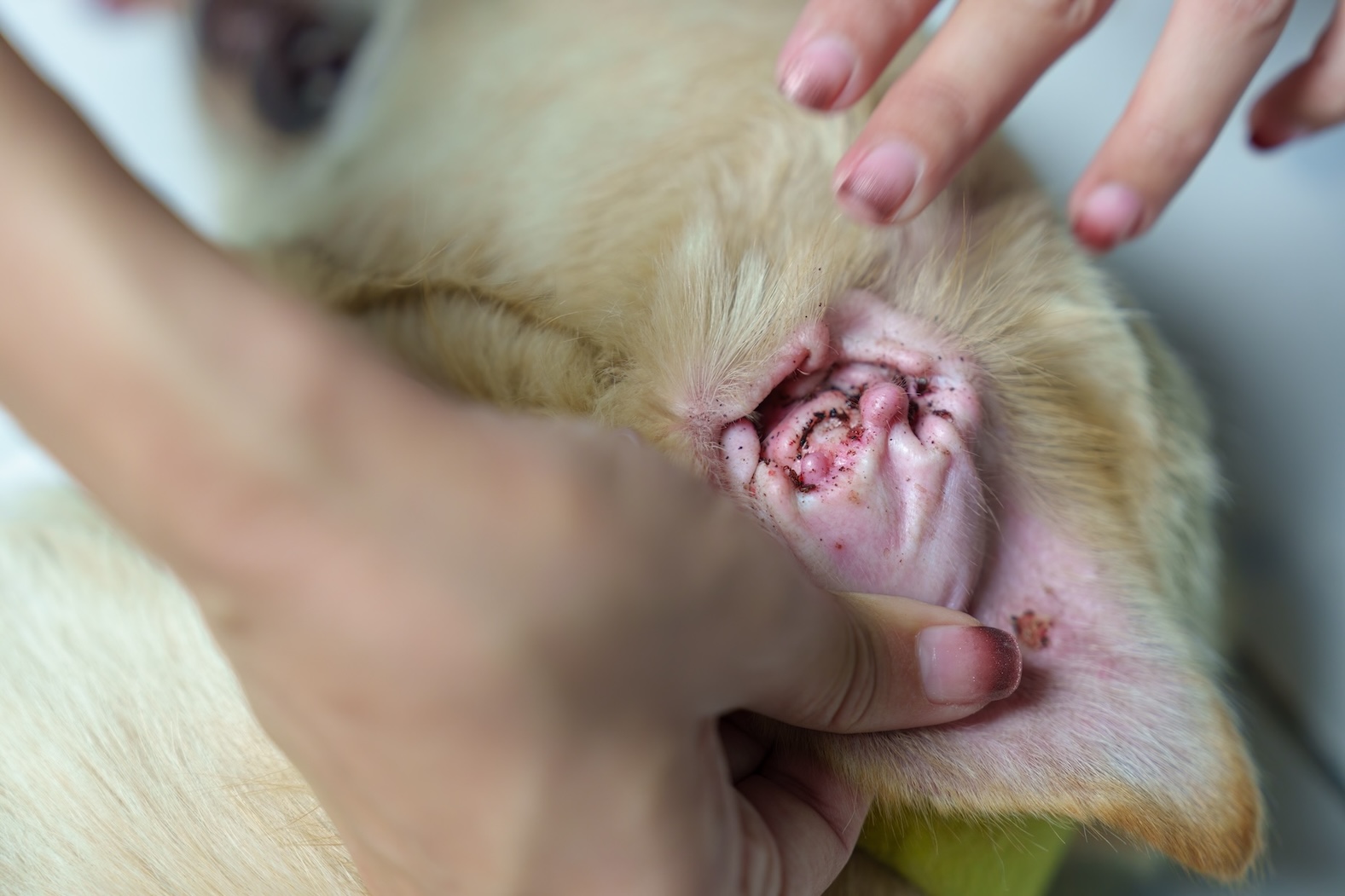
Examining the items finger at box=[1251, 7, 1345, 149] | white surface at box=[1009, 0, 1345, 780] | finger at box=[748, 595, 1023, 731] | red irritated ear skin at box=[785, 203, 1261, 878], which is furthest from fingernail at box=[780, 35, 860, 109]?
white surface at box=[1009, 0, 1345, 780]

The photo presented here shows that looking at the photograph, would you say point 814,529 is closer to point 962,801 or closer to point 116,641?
point 962,801

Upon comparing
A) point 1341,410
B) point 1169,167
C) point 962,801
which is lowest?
point 962,801

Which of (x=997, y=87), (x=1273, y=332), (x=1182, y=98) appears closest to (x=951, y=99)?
(x=997, y=87)

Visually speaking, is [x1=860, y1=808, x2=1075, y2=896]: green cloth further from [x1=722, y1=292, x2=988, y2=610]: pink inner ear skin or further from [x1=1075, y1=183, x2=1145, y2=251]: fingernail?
[x1=1075, y1=183, x2=1145, y2=251]: fingernail

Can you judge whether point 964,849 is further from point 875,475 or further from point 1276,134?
point 1276,134

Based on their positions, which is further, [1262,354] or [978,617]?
[1262,354]

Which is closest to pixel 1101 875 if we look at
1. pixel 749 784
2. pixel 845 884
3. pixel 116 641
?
pixel 845 884

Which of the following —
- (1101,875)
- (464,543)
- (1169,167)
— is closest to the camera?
(464,543)
